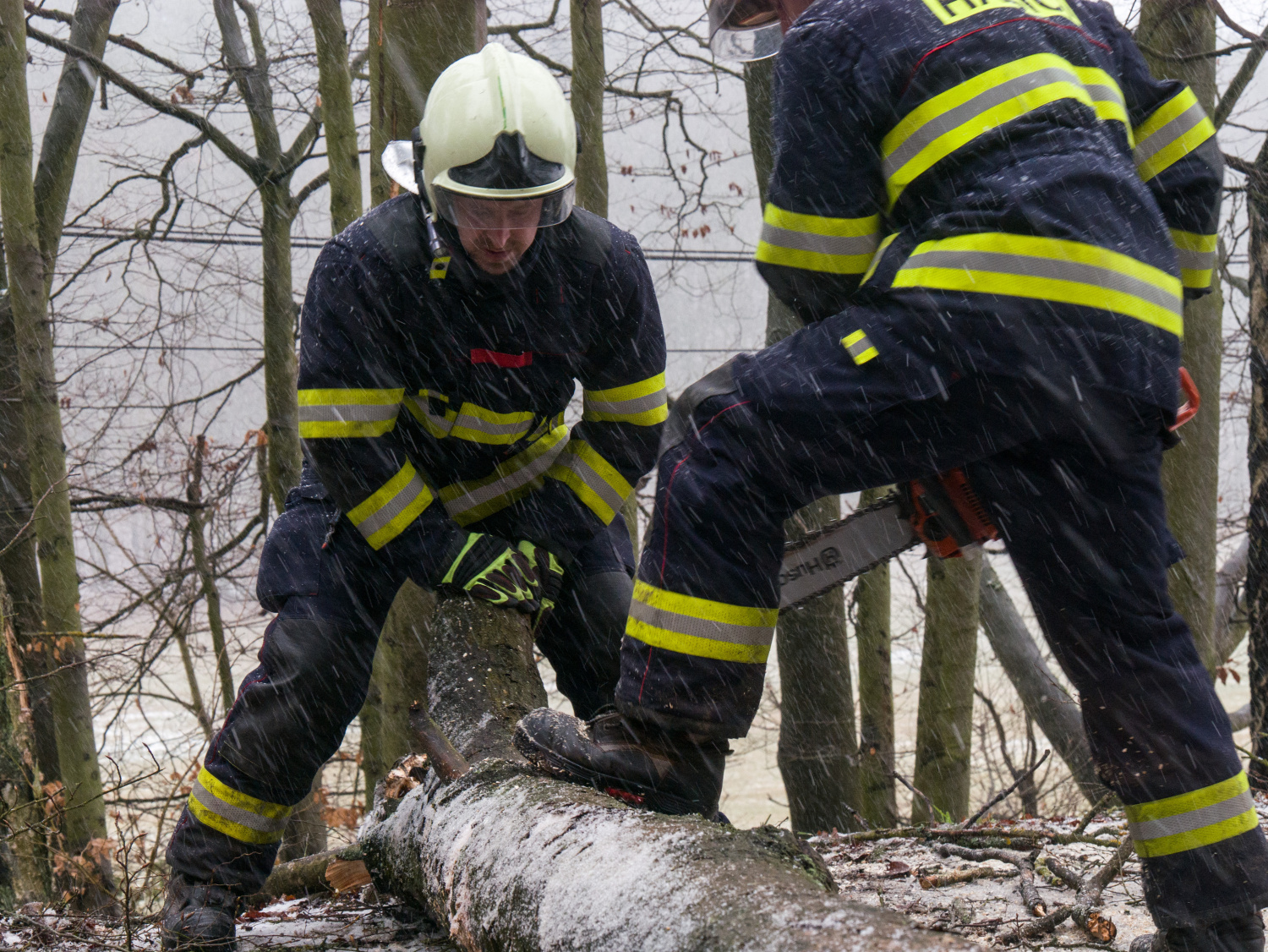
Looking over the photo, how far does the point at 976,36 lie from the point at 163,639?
831 centimetres

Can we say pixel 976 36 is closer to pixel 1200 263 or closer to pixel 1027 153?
pixel 1027 153

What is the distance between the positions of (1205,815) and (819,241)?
4.18ft

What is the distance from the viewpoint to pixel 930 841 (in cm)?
324

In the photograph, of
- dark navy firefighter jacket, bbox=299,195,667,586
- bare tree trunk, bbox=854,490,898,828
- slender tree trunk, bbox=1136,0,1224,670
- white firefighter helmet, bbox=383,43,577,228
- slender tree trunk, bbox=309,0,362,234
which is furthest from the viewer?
bare tree trunk, bbox=854,490,898,828

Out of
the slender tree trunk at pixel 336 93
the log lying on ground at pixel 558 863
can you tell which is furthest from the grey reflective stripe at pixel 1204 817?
the slender tree trunk at pixel 336 93

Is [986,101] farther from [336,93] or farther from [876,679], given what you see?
[876,679]

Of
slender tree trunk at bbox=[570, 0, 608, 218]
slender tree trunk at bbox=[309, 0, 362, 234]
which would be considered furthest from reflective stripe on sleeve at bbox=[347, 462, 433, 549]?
slender tree trunk at bbox=[570, 0, 608, 218]

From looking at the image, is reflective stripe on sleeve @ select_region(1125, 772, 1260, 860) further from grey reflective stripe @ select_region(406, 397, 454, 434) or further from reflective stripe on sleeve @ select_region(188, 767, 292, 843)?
reflective stripe on sleeve @ select_region(188, 767, 292, 843)

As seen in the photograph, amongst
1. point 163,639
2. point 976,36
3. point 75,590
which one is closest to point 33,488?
point 75,590

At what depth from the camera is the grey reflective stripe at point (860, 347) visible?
6.04 feet

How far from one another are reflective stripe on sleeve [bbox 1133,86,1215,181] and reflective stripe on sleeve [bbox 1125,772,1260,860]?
122 cm

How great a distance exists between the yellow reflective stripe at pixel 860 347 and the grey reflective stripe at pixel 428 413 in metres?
1.29

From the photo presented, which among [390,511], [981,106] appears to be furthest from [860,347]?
[390,511]

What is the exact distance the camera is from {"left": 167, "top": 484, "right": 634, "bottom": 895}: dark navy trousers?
257 centimetres
